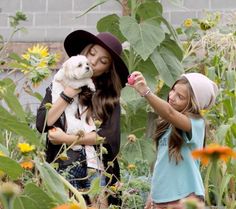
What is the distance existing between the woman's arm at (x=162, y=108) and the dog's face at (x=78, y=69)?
0.98ft

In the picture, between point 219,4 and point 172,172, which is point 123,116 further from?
point 219,4

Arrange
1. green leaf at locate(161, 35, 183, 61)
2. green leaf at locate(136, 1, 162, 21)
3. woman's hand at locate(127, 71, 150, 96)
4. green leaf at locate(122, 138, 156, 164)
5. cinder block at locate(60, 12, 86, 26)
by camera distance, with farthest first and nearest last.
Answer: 1. cinder block at locate(60, 12, 86, 26)
2. green leaf at locate(161, 35, 183, 61)
3. green leaf at locate(136, 1, 162, 21)
4. green leaf at locate(122, 138, 156, 164)
5. woman's hand at locate(127, 71, 150, 96)

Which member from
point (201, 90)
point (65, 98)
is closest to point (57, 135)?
point (65, 98)

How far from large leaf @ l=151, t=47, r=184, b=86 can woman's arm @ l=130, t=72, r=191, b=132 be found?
0.91 m

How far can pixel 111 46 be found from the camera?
9.57 feet

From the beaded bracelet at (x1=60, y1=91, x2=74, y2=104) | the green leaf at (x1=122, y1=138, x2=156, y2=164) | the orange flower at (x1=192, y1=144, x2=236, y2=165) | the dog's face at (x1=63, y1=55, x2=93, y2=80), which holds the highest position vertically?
the dog's face at (x1=63, y1=55, x2=93, y2=80)

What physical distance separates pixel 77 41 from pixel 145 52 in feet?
1.68

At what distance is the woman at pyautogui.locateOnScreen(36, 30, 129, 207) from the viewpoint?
2.76 meters

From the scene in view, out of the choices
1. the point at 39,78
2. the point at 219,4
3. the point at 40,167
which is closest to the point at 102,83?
the point at 39,78

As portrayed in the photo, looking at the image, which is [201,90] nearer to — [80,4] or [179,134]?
[179,134]

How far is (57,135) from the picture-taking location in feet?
8.96

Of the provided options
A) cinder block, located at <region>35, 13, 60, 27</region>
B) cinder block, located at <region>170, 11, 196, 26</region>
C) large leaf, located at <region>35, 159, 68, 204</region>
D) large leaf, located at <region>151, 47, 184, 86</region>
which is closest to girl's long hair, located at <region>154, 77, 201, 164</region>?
large leaf, located at <region>151, 47, 184, 86</region>

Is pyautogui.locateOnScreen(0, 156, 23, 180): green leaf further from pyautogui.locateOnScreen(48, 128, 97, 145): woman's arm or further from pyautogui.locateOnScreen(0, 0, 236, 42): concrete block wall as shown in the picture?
pyautogui.locateOnScreen(0, 0, 236, 42): concrete block wall

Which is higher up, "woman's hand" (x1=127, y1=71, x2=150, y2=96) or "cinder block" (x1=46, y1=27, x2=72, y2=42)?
"cinder block" (x1=46, y1=27, x2=72, y2=42)
